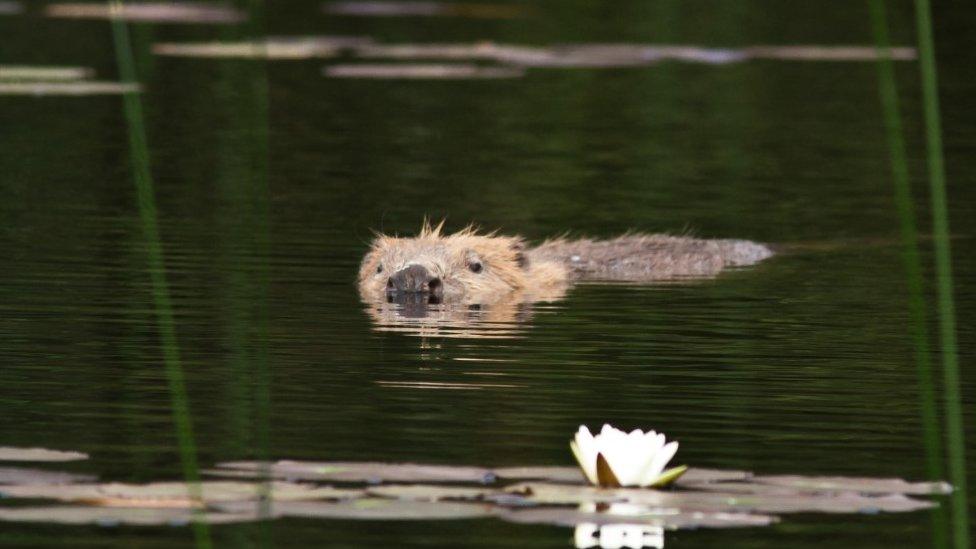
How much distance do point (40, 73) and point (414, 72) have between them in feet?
12.2

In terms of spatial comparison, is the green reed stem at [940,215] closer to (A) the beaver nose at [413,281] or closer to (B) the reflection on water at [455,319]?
(B) the reflection on water at [455,319]

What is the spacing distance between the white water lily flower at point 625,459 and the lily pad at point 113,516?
3.46 ft

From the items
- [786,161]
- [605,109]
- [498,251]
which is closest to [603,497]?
[498,251]

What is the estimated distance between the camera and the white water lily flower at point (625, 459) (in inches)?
257

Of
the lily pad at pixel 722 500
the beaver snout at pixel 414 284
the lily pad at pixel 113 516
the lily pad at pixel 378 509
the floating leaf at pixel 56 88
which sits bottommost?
the lily pad at pixel 113 516

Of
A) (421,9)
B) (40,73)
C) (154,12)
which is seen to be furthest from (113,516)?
(421,9)

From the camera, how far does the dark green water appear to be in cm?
768

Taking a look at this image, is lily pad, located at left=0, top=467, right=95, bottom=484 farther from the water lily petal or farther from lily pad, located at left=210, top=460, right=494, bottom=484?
the water lily petal

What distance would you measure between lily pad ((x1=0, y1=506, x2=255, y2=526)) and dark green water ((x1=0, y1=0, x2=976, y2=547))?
59mm

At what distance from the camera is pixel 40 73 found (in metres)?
21.6

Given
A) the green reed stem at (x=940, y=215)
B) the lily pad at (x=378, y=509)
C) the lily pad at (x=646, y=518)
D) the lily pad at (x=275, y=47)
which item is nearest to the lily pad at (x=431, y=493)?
the lily pad at (x=378, y=509)

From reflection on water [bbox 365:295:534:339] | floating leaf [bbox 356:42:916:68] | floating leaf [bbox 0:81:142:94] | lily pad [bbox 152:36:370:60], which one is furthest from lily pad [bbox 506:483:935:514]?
floating leaf [bbox 356:42:916:68]

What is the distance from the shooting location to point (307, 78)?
23328mm

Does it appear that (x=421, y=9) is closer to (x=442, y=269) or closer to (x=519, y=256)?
(x=519, y=256)
